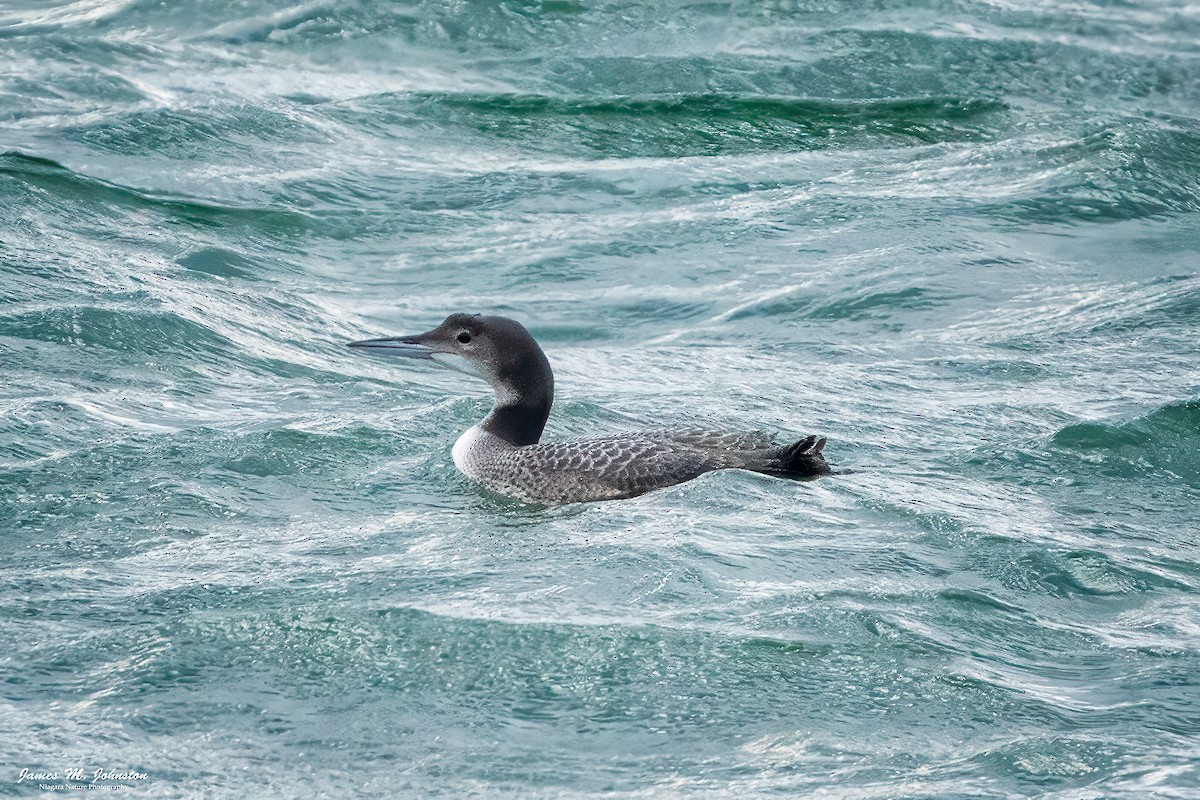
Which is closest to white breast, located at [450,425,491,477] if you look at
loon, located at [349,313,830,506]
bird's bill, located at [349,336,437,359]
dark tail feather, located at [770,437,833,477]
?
loon, located at [349,313,830,506]

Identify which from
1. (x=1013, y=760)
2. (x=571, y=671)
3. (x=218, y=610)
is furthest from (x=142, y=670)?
Answer: (x=1013, y=760)

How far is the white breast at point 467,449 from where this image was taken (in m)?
7.32

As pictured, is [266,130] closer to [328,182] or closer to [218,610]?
[328,182]

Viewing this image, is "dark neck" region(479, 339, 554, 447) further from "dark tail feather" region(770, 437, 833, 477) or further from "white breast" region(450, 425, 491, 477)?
"dark tail feather" region(770, 437, 833, 477)

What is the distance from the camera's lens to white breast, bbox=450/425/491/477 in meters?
7.32

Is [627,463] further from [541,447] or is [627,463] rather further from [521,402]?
[521,402]

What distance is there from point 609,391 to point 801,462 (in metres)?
1.87

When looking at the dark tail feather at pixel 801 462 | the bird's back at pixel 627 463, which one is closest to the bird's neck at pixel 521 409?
the bird's back at pixel 627 463

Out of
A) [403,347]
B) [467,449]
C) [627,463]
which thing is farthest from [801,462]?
[403,347]

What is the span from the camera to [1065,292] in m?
10.1

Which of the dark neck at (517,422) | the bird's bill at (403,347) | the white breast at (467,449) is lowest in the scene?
the white breast at (467,449)

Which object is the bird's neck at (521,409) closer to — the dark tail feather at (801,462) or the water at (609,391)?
the water at (609,391)

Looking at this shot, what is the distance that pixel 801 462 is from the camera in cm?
693

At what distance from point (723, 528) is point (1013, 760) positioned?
194 cm
